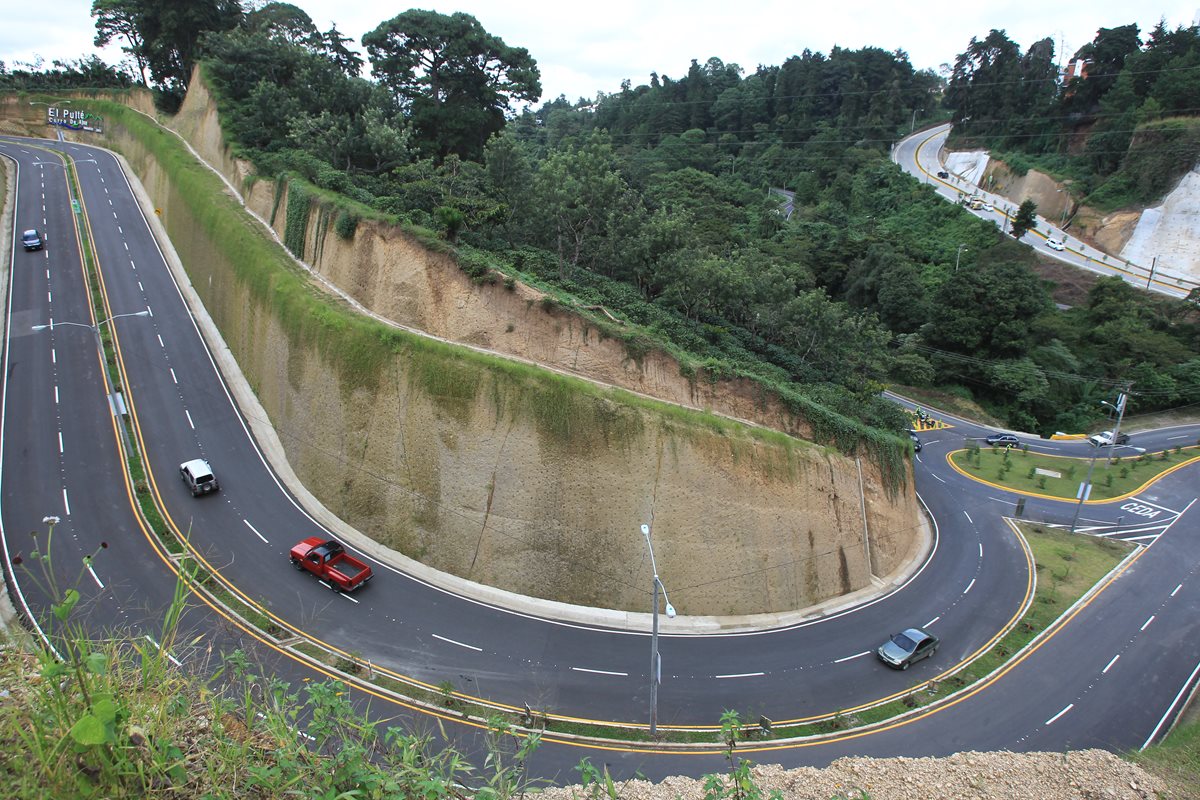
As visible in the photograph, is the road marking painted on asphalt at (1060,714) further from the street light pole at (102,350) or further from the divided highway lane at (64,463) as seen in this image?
the street light pole at (102,350)

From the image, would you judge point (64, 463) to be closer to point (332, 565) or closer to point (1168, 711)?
point (332, 565)

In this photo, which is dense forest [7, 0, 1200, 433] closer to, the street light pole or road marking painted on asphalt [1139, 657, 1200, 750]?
the street light pole

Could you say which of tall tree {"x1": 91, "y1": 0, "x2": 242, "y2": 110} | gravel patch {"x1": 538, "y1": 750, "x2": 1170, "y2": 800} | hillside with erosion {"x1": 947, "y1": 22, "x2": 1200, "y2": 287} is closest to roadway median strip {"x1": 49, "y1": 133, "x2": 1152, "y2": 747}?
gravel patch {"x1": 538, "y1": 750, "x2": 1170, "y2": 800}

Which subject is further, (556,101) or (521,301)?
(556,101)

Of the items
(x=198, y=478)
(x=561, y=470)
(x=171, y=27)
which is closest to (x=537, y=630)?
(x=561, y=470)

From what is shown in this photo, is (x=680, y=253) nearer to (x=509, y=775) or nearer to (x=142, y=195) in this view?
(x=509, y=775)

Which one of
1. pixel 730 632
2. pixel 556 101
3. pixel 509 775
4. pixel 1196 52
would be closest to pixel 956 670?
pixel 730 632
